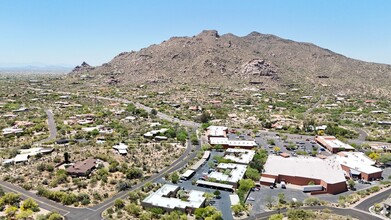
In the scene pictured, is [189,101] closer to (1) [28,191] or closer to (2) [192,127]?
(2) [192,127]

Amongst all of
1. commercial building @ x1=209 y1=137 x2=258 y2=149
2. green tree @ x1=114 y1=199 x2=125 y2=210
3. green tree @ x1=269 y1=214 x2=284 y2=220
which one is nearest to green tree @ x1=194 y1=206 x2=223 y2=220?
green tree @ x1=269 y1=214 x2=284 y2=220

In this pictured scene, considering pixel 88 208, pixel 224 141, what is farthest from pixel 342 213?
pixel 224 141

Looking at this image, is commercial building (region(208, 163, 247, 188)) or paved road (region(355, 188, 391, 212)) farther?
commercial building (region(208, 163, 247, 188))

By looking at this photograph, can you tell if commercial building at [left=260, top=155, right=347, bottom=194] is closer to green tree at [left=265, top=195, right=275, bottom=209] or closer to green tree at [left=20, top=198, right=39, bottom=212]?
green tree at [left=265, top=195, right=275, bottom=209]

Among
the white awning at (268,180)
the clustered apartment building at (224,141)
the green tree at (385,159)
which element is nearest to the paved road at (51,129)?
the clustered apartment building at (224,141)

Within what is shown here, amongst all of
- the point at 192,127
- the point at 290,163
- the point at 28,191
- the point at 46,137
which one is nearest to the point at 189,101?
the point at 192,127

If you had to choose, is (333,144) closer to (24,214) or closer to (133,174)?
(133,174)
